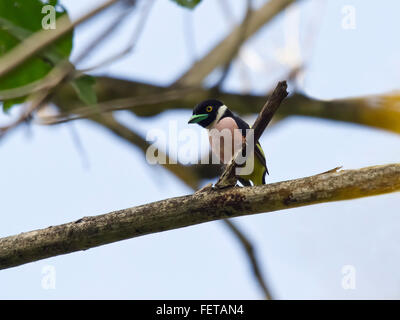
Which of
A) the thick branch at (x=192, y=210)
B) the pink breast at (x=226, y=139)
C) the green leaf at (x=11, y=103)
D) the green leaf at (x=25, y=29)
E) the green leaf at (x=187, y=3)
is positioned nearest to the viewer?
the green leaf at (x=25, y=29)

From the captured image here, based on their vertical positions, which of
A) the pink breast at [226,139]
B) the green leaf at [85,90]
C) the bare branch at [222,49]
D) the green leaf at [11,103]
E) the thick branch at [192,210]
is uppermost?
the bare branch at [222,49]

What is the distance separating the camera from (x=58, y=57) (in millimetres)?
3500

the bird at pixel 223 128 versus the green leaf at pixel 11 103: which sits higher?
the bird at pixel 223 128

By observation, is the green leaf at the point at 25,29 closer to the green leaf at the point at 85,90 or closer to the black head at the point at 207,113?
the green leaf at the point at 85,90

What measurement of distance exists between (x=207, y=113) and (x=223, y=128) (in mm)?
589

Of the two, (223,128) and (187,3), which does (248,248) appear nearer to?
(223,128)

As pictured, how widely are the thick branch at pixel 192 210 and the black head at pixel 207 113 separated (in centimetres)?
286

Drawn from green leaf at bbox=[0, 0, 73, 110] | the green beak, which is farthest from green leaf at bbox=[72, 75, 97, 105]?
the green beak

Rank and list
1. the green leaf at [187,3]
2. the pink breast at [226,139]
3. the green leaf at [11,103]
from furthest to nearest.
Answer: the pink breast at [226,139] < the green leaf at [11,103] < the green leaf at [187,3]

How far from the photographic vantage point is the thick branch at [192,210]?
3875mm

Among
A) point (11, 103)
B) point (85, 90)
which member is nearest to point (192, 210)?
point (85, 90)

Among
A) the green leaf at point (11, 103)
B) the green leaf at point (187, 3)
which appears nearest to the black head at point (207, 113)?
the green leaf at point (187, 3)

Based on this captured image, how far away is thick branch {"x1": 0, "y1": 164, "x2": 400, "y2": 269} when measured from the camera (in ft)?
12.7
